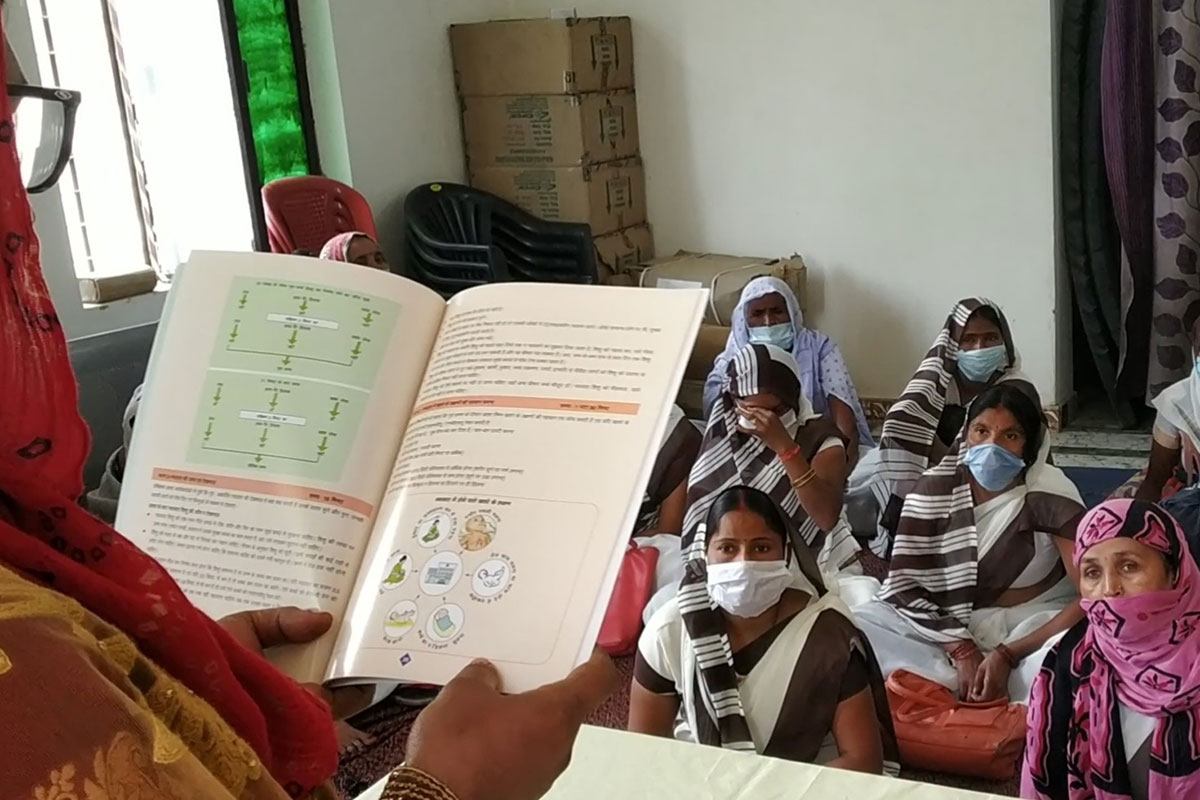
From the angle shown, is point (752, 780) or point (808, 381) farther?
point (808, 381)

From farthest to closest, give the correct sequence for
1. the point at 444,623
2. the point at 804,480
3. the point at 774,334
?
1. the point at 774,334
2. the point at 804,480
3. the point at 444,623

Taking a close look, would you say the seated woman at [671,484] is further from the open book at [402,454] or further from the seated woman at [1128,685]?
the open book at [402,454]

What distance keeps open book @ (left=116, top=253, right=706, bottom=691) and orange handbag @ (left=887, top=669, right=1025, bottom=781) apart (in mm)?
1406

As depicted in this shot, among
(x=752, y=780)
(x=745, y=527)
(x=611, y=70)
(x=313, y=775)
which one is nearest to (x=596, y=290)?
(x=313, y=775)

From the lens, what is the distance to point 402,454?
3.10 feet

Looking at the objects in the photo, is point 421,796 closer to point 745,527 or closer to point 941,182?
point 745,527

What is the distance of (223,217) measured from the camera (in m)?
3.86

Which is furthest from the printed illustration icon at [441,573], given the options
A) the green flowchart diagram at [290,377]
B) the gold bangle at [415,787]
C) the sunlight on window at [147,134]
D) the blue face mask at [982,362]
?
the sunlight on window at [147,134]

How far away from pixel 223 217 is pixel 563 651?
11.1 feet

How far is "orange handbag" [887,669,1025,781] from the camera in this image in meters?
2.03

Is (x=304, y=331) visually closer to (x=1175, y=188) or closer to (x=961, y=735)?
(x=961, y=735)

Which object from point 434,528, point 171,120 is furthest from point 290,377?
point 171,120

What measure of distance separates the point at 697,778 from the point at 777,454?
57.6 inches

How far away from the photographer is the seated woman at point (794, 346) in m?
3.27
